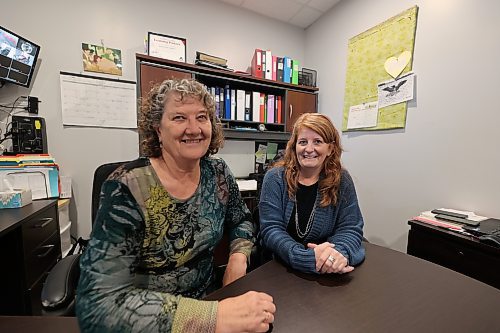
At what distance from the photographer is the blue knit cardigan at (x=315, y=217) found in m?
0.99

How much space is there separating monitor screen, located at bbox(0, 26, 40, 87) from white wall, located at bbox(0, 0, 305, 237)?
102 mm

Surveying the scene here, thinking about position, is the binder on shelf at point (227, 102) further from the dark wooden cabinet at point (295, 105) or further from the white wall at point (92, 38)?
the dark wooden cabinet at point (295, 105)

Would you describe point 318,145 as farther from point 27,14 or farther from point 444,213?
point 27,14

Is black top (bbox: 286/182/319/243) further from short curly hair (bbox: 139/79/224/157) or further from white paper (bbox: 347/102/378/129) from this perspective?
white paper (bbox: 347/102/378/129)

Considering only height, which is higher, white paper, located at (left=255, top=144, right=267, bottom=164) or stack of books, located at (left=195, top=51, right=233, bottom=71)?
stack of books, located at (left=195, top=51, right=233, bottom=71)

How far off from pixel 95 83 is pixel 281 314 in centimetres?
236

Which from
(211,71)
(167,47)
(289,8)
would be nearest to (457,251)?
(211,71)

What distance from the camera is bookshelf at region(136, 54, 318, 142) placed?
195 centimetres

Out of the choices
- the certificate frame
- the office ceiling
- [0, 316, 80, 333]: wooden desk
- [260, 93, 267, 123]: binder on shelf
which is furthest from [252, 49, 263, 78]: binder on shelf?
[0, 316, 80, 333]: wooden desk

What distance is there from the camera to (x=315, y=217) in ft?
3.68

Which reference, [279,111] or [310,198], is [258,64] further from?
[310,198]

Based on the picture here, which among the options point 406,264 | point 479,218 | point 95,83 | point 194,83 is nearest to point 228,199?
point 194,83

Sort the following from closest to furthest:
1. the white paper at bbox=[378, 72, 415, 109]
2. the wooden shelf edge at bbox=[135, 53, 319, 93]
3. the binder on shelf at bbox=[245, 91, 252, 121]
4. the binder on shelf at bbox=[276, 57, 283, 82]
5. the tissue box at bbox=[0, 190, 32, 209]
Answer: the tissue box at bbox=[0, 190, 32, 209] < the white paper at bbox=[378, 72, 415, 109] < the wooden shelf edge at bbox=[135, 53, 319, 93] < the binder on shelf at bbox=[245, 91, 252, 121] < the binder on shelf at bbox=[276, 57, 283, 82]

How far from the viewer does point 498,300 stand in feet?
2.14
